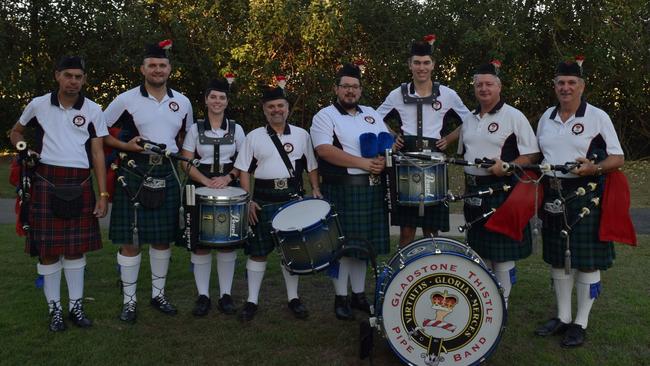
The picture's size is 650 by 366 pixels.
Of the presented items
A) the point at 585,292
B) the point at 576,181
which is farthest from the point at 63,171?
the point at 585,292

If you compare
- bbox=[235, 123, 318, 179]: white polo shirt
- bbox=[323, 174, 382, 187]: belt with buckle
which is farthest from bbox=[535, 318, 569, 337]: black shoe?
bbox=[235, 123, 318, 179]: white polo shirt

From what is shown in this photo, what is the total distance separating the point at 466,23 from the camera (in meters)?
15.2

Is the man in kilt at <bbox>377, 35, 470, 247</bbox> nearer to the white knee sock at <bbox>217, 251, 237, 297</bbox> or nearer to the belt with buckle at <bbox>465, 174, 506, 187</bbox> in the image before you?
the belt with buckle at <bbox>465, 174, 506, 187</bbox>

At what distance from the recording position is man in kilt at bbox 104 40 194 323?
4.28 m

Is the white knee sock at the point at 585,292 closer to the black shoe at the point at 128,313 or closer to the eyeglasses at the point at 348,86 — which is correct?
the eyeglasses at the point at 348,86

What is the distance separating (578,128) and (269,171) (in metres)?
2.15

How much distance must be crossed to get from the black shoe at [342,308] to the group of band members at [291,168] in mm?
12

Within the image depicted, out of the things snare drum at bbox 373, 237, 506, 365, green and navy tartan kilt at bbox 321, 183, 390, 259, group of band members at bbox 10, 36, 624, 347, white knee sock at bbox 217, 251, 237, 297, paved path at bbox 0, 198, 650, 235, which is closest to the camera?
snare drum at bbox 373, 237, 506, 365

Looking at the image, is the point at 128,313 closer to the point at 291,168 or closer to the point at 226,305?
the point at 226,305

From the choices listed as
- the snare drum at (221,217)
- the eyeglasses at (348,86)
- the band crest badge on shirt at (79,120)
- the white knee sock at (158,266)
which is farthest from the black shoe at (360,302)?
the band crest badge on shirt at (79,120)

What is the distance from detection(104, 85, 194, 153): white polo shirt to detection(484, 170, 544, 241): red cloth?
2420 mm

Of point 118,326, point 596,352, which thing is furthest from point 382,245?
point 118,326

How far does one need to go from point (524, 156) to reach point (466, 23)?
1222 centimetres

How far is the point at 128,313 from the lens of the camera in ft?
14.4
